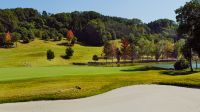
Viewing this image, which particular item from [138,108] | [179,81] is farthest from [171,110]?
[179,81]

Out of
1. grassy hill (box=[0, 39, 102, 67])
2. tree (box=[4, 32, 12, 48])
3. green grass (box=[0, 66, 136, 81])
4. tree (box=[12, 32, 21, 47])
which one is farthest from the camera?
tree (box=[12, 32, 21, 47])

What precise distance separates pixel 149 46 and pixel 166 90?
5746 inches

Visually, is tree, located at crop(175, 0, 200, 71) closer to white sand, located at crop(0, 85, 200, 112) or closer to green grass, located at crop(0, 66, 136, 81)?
green grass, located at crop(0, 66, 136, 81)

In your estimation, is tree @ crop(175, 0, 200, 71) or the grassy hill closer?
tree @ crop(175, 0, 200, 71)

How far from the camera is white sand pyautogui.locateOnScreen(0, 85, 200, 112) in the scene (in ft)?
76.7

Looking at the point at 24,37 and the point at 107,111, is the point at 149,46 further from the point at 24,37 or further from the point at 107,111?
the point at 107,111

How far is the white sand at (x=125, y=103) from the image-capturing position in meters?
23.4

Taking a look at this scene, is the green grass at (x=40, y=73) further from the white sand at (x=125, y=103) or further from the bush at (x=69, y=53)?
the bush at (x=69, y=53)

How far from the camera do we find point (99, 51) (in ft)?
634

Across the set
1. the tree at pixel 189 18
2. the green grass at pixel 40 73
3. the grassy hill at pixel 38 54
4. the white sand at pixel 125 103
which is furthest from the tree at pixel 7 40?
the white sand at pixel 125 103

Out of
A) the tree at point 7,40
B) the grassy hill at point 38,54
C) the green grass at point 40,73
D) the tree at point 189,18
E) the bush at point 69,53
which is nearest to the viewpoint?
the green grass at point 40,73

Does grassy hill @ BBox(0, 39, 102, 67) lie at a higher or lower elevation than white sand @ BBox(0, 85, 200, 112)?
higher

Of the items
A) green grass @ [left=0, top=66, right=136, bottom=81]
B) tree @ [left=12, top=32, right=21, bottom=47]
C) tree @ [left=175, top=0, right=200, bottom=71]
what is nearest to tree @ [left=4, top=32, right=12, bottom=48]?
tree @ [left=12, top=32, right=21, bottom=47]

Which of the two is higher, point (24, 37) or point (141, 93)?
point (24, 37)
